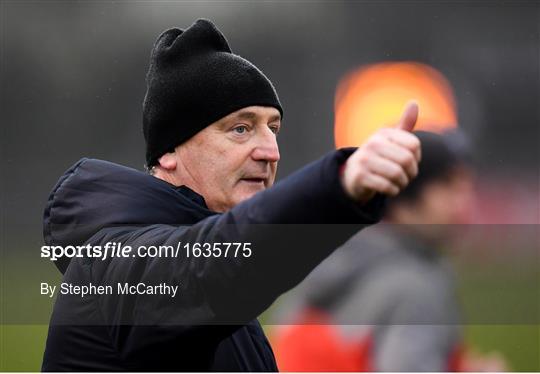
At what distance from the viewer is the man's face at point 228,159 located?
1.95m

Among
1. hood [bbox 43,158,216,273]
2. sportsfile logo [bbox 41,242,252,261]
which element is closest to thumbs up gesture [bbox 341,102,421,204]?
sportsfile logo [bbox 41,242,252,261]

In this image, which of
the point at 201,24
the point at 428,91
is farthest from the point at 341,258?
the point at 428,91

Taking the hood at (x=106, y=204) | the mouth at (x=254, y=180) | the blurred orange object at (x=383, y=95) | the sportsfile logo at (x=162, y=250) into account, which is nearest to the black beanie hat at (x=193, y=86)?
the mouth at (x=254, y=180)

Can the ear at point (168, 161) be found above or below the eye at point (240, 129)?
below

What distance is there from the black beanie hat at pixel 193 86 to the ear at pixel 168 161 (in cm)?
1

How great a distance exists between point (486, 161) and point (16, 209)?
5.10 meters

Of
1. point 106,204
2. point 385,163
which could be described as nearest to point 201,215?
point 106,204

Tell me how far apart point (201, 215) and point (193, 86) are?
36 centimetres

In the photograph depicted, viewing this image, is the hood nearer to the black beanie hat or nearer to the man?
the man

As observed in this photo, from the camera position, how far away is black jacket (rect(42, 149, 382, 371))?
1289mm

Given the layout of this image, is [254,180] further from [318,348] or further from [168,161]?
[318,348]

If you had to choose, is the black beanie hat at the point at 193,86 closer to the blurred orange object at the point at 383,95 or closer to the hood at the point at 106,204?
the hood at the point at 106,204

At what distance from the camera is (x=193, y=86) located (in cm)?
199

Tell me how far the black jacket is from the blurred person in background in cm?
21
